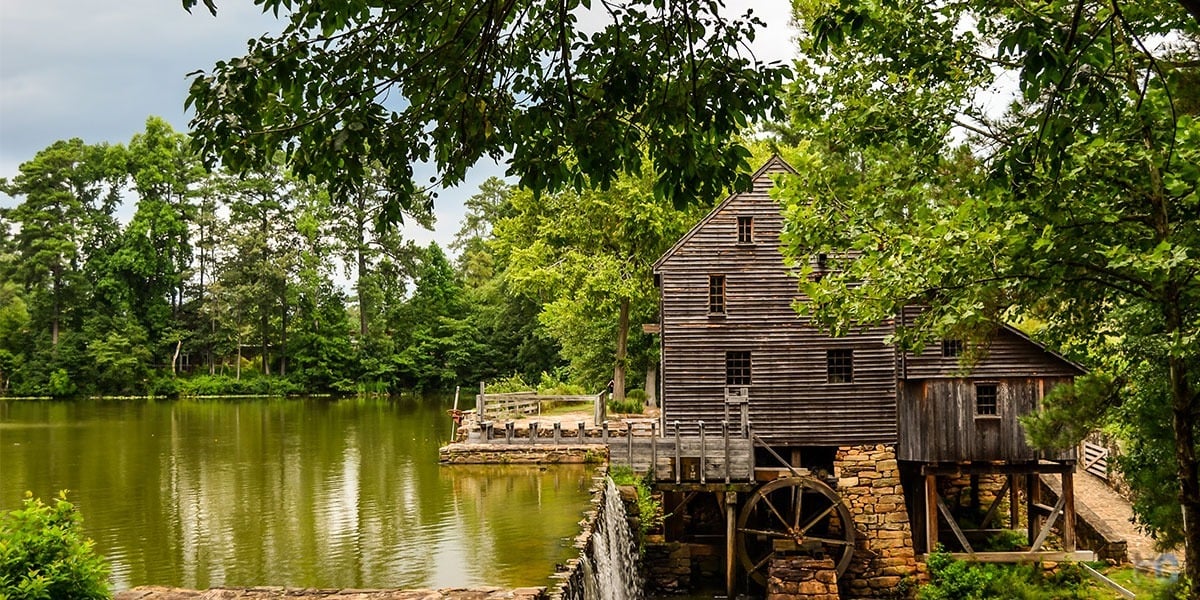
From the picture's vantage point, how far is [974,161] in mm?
12156

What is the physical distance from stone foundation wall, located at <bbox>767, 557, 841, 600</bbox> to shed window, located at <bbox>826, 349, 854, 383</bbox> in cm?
437

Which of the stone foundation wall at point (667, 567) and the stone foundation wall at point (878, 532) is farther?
the stone foundation wall at point (667, 567)

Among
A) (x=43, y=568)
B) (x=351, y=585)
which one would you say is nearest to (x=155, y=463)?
(x=351, y=585)

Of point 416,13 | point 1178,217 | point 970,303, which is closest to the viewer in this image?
point 416,13

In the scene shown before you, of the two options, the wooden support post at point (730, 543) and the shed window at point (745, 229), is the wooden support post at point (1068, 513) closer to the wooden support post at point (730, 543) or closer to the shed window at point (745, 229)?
the wooden support post at point (730, 543)

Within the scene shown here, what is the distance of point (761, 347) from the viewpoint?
2231 centimetres

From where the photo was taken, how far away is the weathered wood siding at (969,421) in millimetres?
20594

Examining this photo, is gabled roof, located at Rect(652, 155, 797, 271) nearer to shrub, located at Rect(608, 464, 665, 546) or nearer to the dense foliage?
shrub, located at Rect(608, 464, 665, 546)

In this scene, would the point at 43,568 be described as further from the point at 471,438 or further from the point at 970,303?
the point at 471,438

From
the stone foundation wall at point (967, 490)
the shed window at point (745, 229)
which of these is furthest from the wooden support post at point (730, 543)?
the stone foundation wall at point (967, 490)

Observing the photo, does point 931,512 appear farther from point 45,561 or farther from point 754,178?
point 45,561

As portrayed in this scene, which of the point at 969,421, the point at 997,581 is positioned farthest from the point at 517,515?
the point at 969,421

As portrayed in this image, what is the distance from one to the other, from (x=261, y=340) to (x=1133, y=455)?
57454 mm

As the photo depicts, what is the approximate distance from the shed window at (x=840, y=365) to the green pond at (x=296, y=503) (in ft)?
21.2
